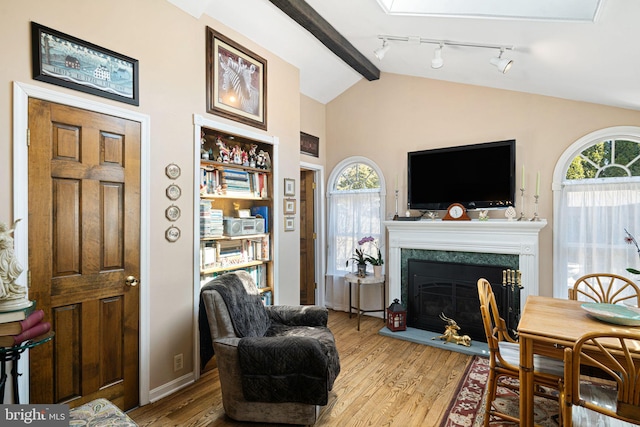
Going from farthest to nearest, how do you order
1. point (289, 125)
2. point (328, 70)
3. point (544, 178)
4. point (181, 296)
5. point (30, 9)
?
1. point (328, 70)
2. point (289, 125)
3. point (544, 178)
4. point (181, 296)
5. point (30, 9)

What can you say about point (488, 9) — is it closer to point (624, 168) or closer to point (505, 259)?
point (624, 168)

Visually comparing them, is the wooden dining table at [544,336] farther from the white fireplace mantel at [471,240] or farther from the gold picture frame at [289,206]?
the gold picture frame at [289,206]

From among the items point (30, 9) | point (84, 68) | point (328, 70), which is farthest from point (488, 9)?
point (30, 9)

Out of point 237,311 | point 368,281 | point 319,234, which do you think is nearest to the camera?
point 237,311

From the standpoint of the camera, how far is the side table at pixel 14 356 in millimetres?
1543

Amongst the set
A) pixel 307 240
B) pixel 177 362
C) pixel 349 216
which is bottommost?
pixel 177 362

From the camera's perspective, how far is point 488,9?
7.57ft

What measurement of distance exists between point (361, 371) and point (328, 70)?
Result: 11.5 ft

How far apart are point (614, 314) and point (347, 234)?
3.17 m

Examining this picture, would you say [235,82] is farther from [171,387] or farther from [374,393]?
[374,393]

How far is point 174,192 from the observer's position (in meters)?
2.61

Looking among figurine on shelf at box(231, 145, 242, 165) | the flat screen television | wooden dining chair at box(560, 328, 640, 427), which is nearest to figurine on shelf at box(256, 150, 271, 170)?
figurine on shelf at box(231, 145, 242, 165)

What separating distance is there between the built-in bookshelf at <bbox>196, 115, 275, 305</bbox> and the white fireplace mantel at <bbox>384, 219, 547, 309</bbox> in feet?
5.28

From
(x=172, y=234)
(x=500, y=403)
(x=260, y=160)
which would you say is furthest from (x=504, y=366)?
(x=260, y=160)
